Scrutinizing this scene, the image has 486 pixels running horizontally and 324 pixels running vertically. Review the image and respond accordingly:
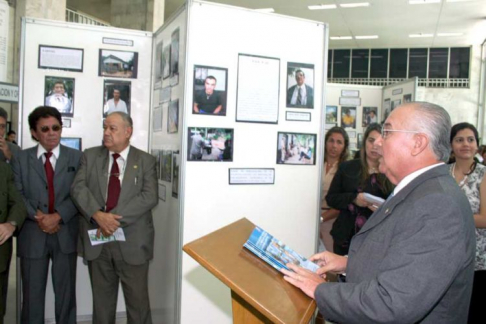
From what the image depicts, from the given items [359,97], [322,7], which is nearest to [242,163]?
[359,97]

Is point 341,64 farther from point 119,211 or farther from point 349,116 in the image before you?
point 119,211

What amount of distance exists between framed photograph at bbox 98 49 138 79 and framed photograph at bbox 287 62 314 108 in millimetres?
1396

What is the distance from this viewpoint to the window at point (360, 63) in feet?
56.5

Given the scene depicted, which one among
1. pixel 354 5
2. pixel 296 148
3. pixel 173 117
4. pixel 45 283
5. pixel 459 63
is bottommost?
pixel 45 283

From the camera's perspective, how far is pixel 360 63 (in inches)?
679

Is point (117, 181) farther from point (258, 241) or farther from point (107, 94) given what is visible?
point (258, 241)

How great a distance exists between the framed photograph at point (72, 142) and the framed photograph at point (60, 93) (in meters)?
0.20

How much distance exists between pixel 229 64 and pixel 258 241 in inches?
63.8

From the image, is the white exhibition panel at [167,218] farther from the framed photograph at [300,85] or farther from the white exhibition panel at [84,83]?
the framed photograph at [300,85]

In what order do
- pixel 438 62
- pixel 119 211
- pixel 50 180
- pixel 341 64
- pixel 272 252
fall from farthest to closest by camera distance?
1. pixel 341 64
2. pixel 438 62
3. pixel 50 180
4. pixel 119 211
5. pixel 272 252

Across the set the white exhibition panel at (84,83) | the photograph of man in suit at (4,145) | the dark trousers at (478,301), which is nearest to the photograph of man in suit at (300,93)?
the white exhibition panel at (84,83)

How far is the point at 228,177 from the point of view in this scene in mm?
3064

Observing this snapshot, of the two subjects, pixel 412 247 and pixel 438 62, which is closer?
pixel 412 247

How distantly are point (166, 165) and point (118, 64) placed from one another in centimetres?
104
